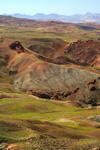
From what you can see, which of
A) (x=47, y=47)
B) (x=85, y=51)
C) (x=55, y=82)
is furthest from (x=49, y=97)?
(x=85, y=51)

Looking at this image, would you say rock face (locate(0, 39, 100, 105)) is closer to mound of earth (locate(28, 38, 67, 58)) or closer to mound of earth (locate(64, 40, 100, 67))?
mound of earth (locate(28, 38, 67, 58))

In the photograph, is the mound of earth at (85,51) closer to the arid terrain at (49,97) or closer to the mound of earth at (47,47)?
the arid terrain at (49,97)

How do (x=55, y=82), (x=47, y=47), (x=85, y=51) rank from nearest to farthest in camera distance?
1. (x=55, y=82)
2. (x=47, y=47)
3. (x=85, y=51)

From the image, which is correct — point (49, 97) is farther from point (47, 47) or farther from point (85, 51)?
point (85, 51)

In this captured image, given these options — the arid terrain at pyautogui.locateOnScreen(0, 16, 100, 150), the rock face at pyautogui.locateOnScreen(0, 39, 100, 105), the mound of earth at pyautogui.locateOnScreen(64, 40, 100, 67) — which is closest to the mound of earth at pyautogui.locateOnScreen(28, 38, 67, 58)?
the arid terrain at pyautogui.locateOnScreen(0, 16, 100, 150)

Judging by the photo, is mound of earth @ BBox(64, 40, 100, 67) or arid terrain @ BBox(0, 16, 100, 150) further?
mound of earth @ BBox(64, 40, 100, 67)

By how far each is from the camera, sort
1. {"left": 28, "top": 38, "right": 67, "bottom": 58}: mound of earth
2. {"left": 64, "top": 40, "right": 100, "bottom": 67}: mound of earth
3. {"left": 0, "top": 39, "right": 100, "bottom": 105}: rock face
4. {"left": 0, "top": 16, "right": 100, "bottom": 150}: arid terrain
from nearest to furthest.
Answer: {"left": 0, "top": 16, "right": 100, "bottom": 150}: arid terrain
{"left": 0, "top": 39, "right": 100, "bottom": 105}: rock face
{"left": 28, "top": 38, "right": 67, "bottom": 58}: mound of earth
{"left": 64, "top": 40, "right": 100, "bottom": 67}: mound of earth

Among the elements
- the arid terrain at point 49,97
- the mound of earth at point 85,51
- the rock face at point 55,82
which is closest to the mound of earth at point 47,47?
the arid terrain at point 49,97
